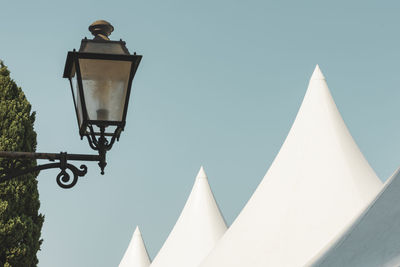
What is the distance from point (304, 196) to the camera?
49.3ft

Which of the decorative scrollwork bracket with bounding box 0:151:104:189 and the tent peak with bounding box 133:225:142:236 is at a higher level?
the tent peak with bounding box 133:225:142:236

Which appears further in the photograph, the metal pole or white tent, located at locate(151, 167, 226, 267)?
white tent, located at locate(151, 167, 226, 267)

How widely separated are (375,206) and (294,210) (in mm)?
6038

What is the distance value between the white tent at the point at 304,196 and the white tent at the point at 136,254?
654 inches

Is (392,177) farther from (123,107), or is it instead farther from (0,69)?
(0,69)

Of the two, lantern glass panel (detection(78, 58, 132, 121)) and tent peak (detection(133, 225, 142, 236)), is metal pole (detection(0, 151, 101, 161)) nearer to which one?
lantern glass panel (detection(78, 58, 132, 121))

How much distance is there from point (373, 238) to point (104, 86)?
586cm

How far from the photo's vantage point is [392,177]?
905 centimetres

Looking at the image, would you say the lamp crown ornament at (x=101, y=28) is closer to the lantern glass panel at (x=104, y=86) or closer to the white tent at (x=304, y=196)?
the lantern glass panel at (x=104, y=86)

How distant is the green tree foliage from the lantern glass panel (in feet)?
28.0

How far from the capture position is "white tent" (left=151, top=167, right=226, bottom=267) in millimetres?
22812

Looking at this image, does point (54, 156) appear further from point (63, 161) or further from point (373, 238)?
point (373, 238)

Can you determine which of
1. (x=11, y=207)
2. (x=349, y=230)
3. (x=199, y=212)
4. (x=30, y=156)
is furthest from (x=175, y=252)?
(x=30, y=156)

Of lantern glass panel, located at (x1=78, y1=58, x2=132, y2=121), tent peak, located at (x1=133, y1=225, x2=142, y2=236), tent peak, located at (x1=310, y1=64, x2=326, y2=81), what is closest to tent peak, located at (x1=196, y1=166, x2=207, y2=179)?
tent peak, located at (x1=133, y1=225, x2=142, y2=236)
